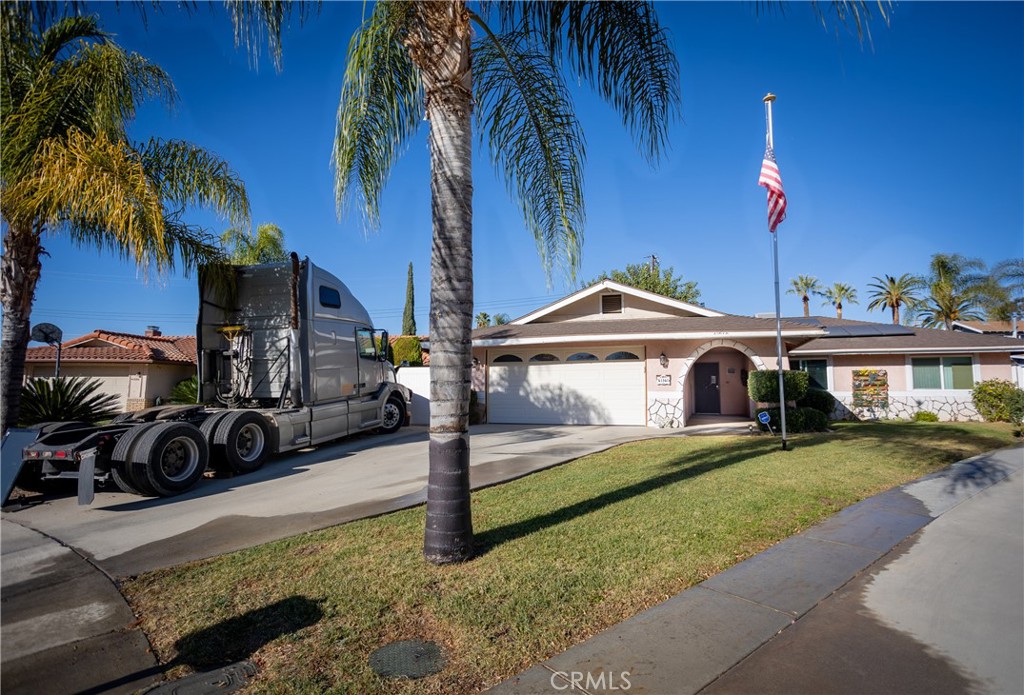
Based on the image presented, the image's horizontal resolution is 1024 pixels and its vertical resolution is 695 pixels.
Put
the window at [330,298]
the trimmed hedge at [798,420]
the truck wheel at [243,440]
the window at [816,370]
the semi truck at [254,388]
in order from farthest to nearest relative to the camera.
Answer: the window at [816,370] < the trimmed hedge at [798,420] < the window at [330,298] < the truck wheel at [243,440] < the semi truck at [254,388]

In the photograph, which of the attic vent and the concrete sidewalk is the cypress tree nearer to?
the attic vent

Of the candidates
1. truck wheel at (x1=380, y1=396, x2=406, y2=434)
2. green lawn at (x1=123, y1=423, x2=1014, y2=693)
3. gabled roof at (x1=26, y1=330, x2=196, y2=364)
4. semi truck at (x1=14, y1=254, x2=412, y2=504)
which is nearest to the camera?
green lawn at (x1=123, y1=423, x2=1014, y2=693)

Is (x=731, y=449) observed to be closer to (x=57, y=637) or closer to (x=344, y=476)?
(x=344, y=476)

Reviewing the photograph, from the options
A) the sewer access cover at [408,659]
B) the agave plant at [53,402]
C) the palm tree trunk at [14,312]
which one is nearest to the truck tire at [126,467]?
the palm tree trunk at [14,312]

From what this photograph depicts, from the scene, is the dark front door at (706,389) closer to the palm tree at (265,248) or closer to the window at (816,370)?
the window at (816,370)

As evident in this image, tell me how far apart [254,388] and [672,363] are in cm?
1142

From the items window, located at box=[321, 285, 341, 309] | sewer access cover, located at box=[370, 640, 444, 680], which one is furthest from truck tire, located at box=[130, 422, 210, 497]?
sewer access cover, located at box=[370, 640, 444, 680]

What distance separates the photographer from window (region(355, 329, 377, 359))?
12070mm

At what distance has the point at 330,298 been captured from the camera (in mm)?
10992

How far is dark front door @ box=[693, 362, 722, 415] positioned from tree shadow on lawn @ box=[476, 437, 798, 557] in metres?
7.73

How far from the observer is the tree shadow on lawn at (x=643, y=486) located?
5.17 meters

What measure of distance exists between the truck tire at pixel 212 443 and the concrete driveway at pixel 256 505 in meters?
0.26

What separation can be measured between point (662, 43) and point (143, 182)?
767 centimetres

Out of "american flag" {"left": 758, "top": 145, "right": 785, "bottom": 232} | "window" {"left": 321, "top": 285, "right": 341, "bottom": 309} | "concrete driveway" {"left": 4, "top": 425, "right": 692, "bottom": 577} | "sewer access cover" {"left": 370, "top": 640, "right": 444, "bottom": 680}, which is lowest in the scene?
"concrete driveway" {"left": 4, "top": 425, "right": 692, "bottom": 577}
